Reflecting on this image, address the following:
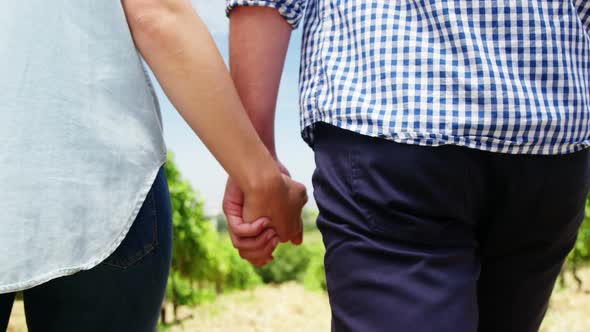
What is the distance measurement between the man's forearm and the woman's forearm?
20cm

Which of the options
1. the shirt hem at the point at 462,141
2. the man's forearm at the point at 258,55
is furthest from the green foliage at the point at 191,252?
the shirt hem at the point at 462,141

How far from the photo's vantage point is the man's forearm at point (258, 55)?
147 cm

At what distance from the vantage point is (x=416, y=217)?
1.19 metres

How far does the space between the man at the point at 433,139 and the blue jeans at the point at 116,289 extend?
0.98 feet

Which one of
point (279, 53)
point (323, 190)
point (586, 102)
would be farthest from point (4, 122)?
point (586, 102)

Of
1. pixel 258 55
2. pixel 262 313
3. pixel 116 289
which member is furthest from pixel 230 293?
pixel 116 289

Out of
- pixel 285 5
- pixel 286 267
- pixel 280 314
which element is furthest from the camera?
pixel 286 267

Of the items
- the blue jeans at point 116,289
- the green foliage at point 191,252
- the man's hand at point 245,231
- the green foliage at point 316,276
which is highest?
the blue jeans at point 116,289

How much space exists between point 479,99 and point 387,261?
0.31 metres

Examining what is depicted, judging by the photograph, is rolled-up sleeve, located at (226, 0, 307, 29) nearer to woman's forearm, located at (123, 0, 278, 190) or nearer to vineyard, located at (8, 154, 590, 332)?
woman's forearm, located at (123, 0, 278, 190)

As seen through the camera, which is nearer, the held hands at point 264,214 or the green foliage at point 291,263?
the held hands at point 264,214

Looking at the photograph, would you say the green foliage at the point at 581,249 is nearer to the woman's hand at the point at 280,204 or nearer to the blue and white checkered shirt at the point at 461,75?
the woman's hand at the point at 280,204

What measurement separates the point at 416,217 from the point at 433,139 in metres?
0.14

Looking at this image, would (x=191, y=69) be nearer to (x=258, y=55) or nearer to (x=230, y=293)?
(x=258, y=55)
